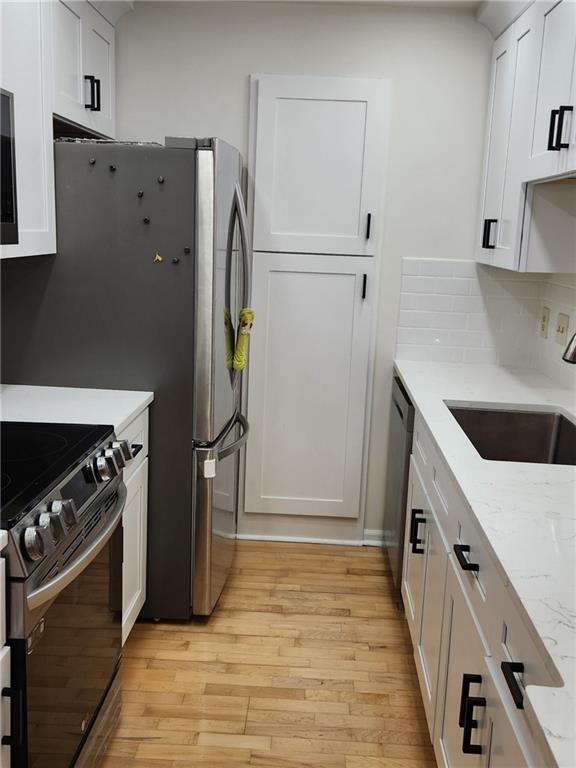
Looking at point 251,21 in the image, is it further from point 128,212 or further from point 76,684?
point 76,684

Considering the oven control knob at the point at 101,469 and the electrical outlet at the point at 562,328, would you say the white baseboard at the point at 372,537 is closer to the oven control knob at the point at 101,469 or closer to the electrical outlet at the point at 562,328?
the electrical outlet at the point at 562,328

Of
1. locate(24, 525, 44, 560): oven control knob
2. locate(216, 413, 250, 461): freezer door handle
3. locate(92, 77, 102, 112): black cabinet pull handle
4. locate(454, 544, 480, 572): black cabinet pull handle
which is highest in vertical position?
locate(92, 77, 102, 112): black cabinet pull handle

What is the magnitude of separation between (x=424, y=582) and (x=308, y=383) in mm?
1381

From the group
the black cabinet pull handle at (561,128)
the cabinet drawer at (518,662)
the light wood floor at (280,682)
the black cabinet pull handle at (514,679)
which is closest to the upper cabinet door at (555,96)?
the black cabinet pull handle at (561,128)

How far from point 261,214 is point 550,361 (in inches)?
A: 55.8

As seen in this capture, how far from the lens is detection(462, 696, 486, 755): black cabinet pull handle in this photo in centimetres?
150

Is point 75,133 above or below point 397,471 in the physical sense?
above

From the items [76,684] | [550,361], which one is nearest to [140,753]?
[76,684]

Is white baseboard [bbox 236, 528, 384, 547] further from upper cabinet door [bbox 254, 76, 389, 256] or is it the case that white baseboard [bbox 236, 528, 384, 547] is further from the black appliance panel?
the black appliance panel

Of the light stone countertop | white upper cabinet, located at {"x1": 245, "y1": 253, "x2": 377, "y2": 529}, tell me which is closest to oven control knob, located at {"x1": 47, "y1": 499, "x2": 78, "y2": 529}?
the light stone countertop

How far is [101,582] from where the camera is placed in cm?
203

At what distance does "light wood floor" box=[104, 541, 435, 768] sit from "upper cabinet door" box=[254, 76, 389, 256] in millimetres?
1521

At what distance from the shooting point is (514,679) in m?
1.26

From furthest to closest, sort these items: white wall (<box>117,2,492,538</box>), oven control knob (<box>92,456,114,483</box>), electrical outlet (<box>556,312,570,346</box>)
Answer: white wall (<box>117,2,492,538</box>) < electrical outlet (<box>556,312,570,346</box>) < oven control knob (<box>92,456,114,483</box>)
